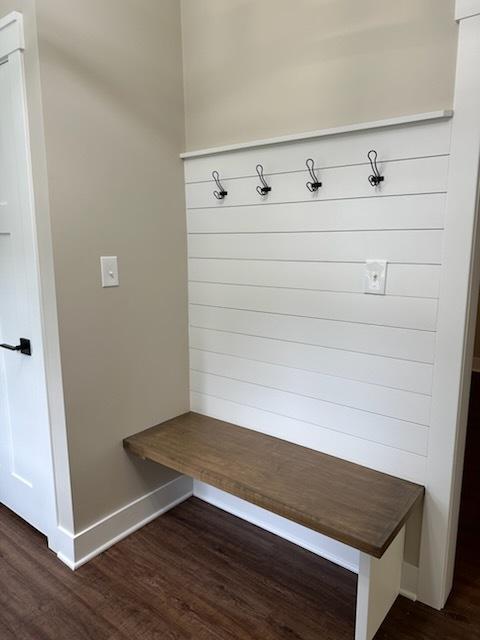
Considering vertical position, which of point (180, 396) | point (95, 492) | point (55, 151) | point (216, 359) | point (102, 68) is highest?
point (102, 68)

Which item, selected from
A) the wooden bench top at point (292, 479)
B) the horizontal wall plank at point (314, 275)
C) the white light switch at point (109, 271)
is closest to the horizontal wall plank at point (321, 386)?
the wooden bench top at point (292, 479)

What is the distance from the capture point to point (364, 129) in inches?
61.8

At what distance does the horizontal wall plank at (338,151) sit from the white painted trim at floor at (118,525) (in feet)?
5.10

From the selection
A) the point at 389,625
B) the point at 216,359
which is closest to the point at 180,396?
the point at 216,359

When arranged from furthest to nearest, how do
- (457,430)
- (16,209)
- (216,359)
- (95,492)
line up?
(216,359) → (95,492) → (16,209) → (457,430)

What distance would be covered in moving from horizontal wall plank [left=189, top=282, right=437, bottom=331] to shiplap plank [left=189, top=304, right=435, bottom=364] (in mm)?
25

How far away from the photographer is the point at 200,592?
1.75 meters

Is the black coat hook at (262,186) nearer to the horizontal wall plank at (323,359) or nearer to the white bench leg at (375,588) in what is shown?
the horizontal wall plank at (323,359)

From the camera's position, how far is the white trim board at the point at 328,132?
4.68ft

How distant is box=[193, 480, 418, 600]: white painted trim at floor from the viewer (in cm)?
173

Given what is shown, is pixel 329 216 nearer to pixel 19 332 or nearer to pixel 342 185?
pixel 342 185

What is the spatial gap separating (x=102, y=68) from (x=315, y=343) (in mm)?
1384

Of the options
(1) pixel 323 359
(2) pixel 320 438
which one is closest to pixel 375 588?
(2) pixel 320 438

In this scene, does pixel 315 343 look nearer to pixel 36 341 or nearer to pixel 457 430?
pixel 457 430
